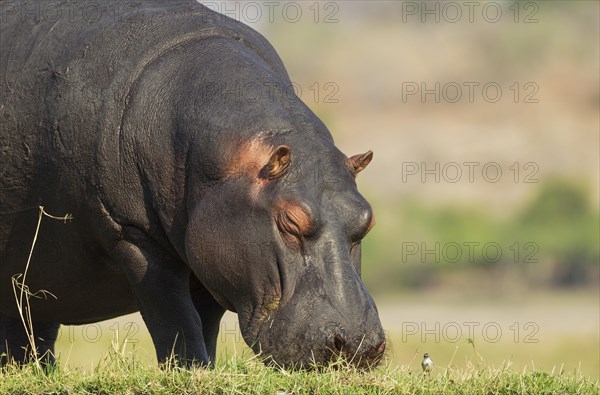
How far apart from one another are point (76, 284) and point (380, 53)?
190 feet

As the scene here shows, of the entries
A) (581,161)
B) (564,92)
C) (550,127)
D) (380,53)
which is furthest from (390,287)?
(380,53)

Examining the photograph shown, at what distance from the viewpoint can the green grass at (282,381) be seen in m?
4.92

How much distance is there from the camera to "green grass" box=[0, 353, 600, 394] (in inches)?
194

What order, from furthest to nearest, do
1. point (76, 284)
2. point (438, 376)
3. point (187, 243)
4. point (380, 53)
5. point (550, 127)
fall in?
point (380, 53) < point (550, 127) < point (76, 284) < point (187, 243) < point (438, 376)

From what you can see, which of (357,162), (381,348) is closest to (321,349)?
(381,348)

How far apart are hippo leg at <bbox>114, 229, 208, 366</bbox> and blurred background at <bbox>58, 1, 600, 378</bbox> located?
8.59 ft

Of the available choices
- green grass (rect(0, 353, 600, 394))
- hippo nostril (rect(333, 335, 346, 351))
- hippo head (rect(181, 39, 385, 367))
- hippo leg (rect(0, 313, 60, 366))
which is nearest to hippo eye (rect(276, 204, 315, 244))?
hippo head (rect(181, 39, 385, 367))

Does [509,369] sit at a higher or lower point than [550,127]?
higher

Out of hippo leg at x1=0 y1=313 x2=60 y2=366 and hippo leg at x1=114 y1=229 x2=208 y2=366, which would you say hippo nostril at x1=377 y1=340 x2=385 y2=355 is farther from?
hippo leg at x1=0 y1=313 x2=60 y2=366

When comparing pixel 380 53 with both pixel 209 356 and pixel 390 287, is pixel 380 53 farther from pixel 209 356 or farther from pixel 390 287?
pixel 209 356

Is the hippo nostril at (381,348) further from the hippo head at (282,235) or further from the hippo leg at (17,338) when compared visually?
the hippo leg at (17,338)

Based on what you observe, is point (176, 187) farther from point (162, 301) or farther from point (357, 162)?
point (357, 162)

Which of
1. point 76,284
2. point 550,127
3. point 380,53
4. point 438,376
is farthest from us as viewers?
point 380,53

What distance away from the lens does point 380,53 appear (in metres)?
63.6
